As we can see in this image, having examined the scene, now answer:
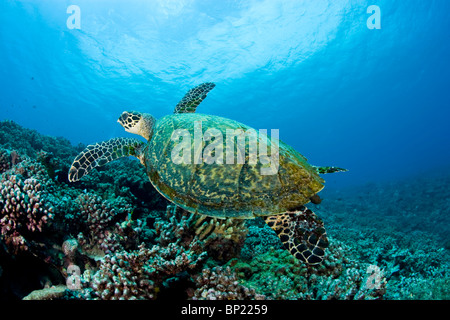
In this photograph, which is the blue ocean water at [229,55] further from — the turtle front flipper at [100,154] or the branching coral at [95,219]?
the branching coral at [95,219]

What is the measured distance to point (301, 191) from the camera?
2832 millimetres

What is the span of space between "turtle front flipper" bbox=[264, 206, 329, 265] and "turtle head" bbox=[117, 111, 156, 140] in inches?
149

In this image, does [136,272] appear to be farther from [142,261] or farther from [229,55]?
[229,55]

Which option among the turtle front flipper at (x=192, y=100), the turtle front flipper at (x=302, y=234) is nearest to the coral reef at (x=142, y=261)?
the turtle front flipper at (x=302, y=234)

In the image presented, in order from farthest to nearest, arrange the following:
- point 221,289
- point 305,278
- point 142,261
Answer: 1. point 305,278
2. point 142,261
3. point 221,289

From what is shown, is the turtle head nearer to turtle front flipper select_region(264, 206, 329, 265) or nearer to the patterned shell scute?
the patterned shell scute

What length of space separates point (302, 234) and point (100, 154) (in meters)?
4.23

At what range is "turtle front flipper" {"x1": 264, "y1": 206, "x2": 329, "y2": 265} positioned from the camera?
101 inches

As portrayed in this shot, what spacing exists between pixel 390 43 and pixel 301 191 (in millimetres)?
39309

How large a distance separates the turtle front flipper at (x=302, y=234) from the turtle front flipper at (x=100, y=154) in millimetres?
3397

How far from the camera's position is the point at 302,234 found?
2.71 metres

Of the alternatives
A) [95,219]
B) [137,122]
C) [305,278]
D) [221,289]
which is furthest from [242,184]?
[137,122]
